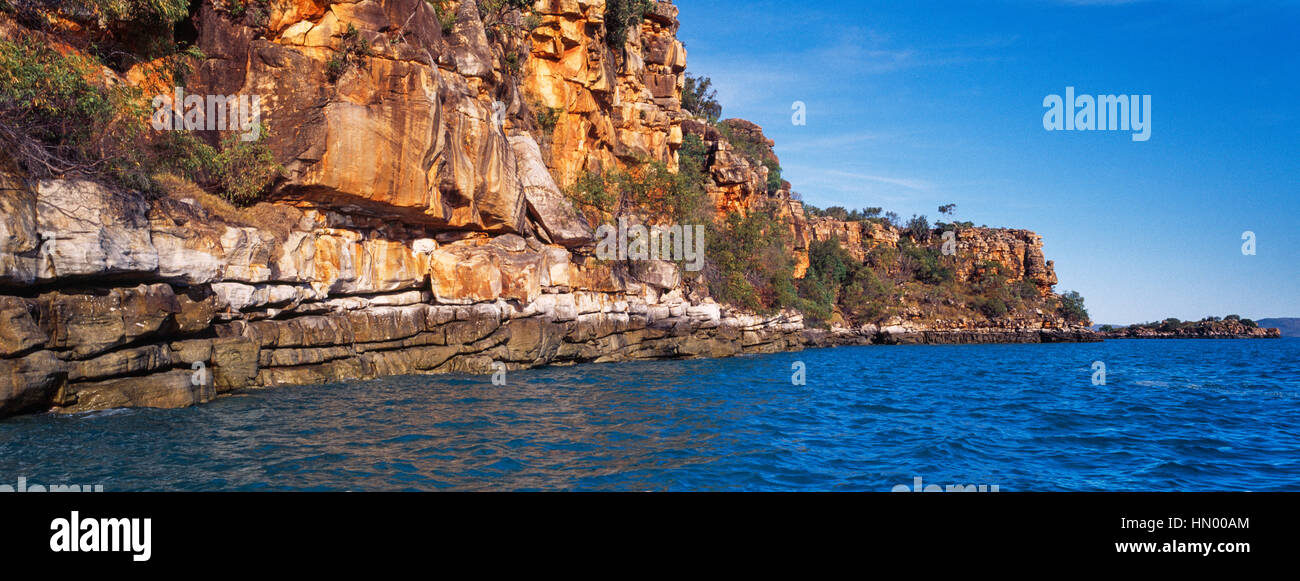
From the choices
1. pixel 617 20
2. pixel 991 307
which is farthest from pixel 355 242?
pixel 991 307

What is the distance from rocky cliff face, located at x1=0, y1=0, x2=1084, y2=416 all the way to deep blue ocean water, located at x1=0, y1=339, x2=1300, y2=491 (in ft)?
4.84

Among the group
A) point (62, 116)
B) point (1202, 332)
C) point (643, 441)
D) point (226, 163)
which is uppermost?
point (62, 116)

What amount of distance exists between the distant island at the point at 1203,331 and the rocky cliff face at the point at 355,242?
117m

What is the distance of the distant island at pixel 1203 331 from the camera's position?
121000 millimetres

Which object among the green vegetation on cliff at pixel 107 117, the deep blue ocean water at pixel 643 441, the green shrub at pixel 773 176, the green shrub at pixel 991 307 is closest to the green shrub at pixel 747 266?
the deep blue ocean water at pixel 643 441

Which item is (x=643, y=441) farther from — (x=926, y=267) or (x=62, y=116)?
(x=926, y=267)

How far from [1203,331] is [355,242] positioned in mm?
145762

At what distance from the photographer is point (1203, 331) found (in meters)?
122

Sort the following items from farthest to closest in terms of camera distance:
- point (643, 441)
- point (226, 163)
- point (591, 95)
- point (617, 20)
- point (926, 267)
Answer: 1. point (926, 267)
2. point (617, 20)
3. point (591, 95)
4. point (226, 163)
5. point (643, 441)

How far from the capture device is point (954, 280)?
308 feet

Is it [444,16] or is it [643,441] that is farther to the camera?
[444,16]

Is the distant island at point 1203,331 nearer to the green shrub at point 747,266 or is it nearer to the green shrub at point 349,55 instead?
the green shrub at point 747,266

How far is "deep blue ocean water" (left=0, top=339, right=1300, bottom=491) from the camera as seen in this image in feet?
32.3
